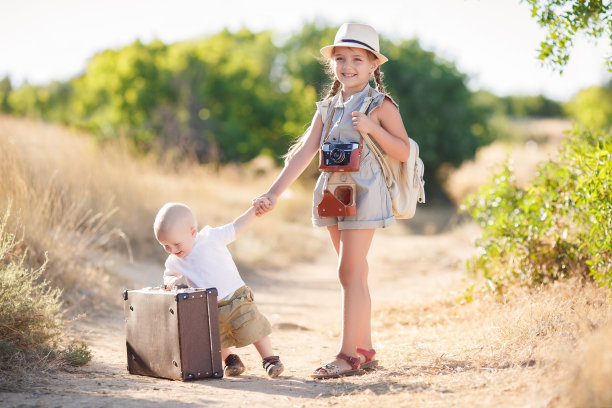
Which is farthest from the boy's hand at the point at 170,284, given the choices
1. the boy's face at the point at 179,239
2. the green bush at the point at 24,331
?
the green bush at the point at 24,331

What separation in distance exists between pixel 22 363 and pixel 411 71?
1523cm

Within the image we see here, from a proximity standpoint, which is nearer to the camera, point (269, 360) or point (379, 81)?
point (269, 360)

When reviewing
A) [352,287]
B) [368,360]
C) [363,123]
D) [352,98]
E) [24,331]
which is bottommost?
[368,360]

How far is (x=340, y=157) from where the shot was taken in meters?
4.01

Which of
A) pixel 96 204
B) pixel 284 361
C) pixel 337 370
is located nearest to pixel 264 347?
pixel 337 370

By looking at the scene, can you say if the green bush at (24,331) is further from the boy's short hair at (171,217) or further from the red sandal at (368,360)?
the red sandal at (368,360)

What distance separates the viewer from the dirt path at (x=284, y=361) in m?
3.43

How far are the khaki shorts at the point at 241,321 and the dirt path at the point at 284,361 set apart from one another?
255mm

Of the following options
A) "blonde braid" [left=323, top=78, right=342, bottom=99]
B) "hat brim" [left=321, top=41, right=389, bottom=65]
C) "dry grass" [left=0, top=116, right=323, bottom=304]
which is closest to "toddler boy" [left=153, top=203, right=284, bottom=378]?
"blonde braid" [left=323, top=78, right=342, bottom=99]

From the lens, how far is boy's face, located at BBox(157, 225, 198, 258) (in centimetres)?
394

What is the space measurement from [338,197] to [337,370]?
1.01m

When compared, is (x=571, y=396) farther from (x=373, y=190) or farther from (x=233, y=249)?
(x=233, y=249)

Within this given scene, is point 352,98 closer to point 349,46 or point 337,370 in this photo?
point 349,46

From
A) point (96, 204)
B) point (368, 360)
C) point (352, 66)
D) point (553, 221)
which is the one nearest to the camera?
point (352, 66)
